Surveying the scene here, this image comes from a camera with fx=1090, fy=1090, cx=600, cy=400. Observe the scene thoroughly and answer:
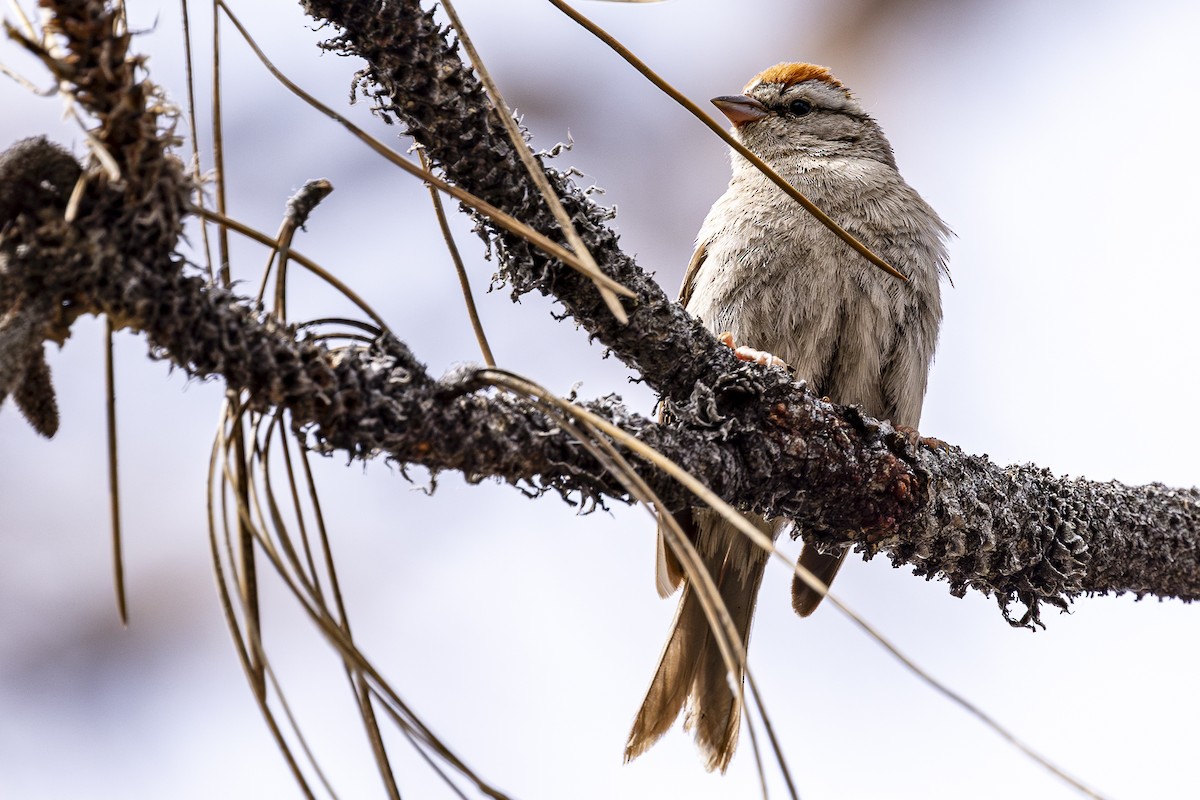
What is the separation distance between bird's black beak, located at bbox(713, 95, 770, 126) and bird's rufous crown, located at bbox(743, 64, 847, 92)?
0.12 metres

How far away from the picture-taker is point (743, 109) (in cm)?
450

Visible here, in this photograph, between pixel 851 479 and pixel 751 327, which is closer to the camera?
pixel 851 479

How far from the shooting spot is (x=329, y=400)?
1278 mm

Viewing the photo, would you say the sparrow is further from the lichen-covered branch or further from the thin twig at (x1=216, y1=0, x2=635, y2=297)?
the thin twig at (x1=216, y1=0, x2=635, y2=297)

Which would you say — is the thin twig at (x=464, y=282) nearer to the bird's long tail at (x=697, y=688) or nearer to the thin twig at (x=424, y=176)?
the thin twig at (x=424, y=176)

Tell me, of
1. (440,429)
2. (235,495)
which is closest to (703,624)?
(440,429)

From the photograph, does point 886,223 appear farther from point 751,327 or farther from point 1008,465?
point 1008,465

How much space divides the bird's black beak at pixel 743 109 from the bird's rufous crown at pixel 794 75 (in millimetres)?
118

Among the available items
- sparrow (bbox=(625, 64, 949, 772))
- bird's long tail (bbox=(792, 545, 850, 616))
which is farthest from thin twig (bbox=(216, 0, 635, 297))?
bird's long tail (bbox=(792, 545, 850, 616))

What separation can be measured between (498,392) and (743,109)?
10.6 ft

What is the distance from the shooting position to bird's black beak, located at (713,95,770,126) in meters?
4.50

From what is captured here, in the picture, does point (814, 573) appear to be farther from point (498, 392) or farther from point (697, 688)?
point (498, 392)

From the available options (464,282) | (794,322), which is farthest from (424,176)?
(794,322)

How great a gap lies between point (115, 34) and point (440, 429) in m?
0.58
